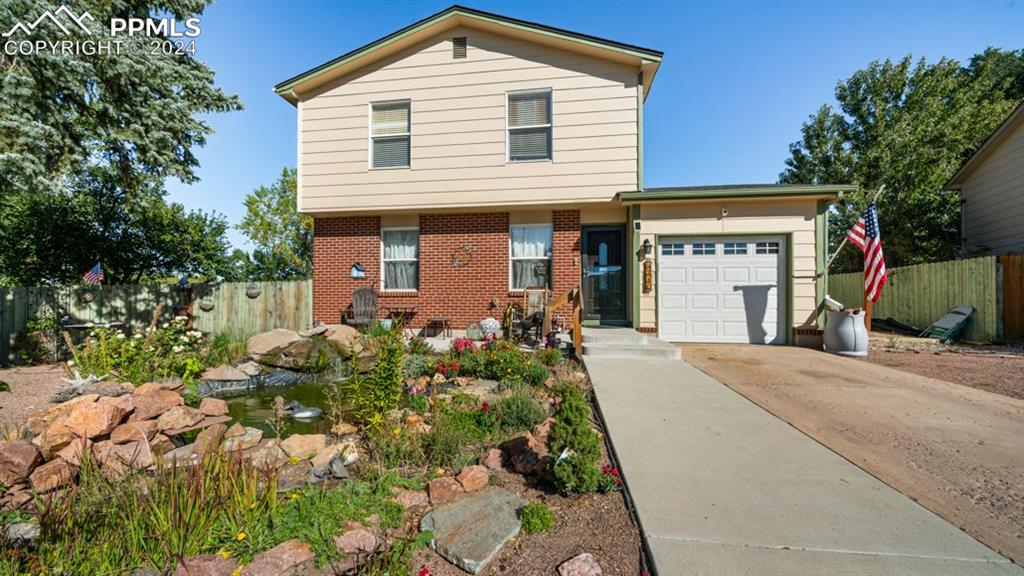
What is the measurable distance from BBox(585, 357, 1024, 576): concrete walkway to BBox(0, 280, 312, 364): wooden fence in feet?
26.9

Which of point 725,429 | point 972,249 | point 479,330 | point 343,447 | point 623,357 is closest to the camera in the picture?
point 343,447

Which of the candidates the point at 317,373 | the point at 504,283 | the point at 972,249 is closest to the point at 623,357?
the point at 504,283

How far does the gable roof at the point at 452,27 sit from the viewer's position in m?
7.86

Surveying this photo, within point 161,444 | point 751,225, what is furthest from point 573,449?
point 751,225

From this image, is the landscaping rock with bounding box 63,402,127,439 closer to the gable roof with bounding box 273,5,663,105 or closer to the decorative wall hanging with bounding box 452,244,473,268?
the decorative wall hanging with bounding box 452,244,473,268

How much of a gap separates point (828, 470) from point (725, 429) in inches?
31.6

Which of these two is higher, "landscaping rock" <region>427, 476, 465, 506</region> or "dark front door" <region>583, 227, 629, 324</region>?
"dark front door" <region>583, 227, 629, 324</region>

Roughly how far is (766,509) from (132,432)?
16.7 feet

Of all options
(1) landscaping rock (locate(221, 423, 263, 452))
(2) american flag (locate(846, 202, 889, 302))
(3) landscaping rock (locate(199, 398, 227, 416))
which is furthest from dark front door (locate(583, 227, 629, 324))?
(3) landscaping rock (locate(199, 398, 227, 416))

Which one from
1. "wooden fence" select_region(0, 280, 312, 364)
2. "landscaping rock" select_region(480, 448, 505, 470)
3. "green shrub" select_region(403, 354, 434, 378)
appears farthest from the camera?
"wooden fence" select_region(0, 280, 312, 364)

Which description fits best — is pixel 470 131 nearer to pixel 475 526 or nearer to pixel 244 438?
pixel 244 438

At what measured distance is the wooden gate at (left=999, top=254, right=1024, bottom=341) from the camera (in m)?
8.28

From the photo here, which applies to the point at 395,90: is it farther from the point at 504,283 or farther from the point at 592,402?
the point at 592,402

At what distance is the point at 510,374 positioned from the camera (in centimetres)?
523
